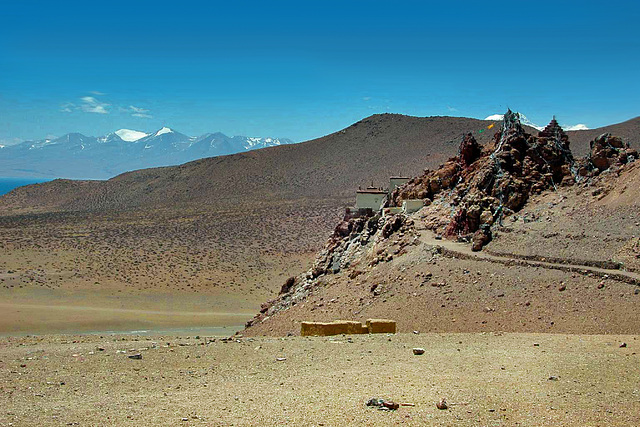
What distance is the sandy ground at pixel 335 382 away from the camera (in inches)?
319

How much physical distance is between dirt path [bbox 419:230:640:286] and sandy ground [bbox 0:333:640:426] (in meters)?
2.96

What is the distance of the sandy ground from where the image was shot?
8.09 metres

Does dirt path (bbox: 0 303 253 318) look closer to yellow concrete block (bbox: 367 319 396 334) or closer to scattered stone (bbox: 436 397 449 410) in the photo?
yellow concrete block (bbox: 367 319 396 334)

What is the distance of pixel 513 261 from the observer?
17688 mm

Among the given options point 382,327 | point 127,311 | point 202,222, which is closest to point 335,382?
point 382,327

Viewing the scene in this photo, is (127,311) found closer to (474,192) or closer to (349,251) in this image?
(349,251)

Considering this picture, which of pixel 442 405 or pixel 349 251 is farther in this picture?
pixel 349 251

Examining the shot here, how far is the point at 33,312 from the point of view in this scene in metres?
30.5

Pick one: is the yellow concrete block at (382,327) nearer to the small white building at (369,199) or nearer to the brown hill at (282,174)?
the small white building at (369,199)

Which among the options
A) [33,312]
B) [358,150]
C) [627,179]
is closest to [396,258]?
[627,179]

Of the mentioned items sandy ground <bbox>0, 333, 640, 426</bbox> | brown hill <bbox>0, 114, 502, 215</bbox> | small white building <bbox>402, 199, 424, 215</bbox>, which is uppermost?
brown hill <bbox>0, 114, 502, 215</bbox>

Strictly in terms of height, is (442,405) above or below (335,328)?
above

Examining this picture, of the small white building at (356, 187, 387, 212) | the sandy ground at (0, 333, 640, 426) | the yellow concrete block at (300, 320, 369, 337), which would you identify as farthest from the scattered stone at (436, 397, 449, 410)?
the small white building at (356, 187, 387, 212)

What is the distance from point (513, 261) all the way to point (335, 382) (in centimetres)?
950
